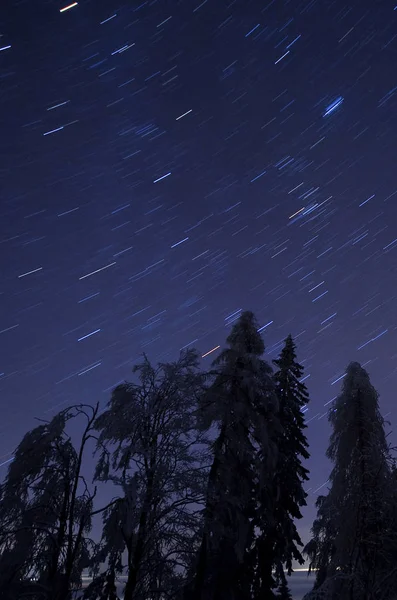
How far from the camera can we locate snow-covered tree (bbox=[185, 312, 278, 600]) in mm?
14297

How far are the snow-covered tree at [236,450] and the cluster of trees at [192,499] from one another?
5 cm

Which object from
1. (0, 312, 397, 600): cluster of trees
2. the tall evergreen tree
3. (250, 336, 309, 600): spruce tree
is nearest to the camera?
(0, 312, 397, 600): cluster of trees

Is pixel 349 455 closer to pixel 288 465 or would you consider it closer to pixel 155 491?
pixel 288 465

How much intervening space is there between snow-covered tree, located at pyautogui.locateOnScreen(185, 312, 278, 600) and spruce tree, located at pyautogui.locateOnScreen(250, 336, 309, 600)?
923 mm

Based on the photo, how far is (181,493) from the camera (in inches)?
499

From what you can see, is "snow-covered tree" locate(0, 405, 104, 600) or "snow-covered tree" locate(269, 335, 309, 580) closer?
"snow-covered tree" locate(0, 405, 104, 600)

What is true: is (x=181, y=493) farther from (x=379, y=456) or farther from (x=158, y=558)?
(x=379, y=456)

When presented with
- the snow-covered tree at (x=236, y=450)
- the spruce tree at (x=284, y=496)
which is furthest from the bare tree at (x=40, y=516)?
the spruce tree at (x=284, y=496)

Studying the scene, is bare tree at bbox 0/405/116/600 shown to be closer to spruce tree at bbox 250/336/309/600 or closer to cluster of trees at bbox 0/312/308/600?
cluster of trees at bbox 0/312/308/600

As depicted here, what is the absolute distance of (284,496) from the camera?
2084cm

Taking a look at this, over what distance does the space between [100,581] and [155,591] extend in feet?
7.52

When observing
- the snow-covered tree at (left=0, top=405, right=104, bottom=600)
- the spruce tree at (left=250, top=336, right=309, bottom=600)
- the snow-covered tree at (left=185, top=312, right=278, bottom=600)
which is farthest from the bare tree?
the spruce tree at (left=250, top=336, right=309, bottom=600)

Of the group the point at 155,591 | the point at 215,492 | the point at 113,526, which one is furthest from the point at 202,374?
the point at 155,591

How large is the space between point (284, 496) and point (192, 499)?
964 cm
